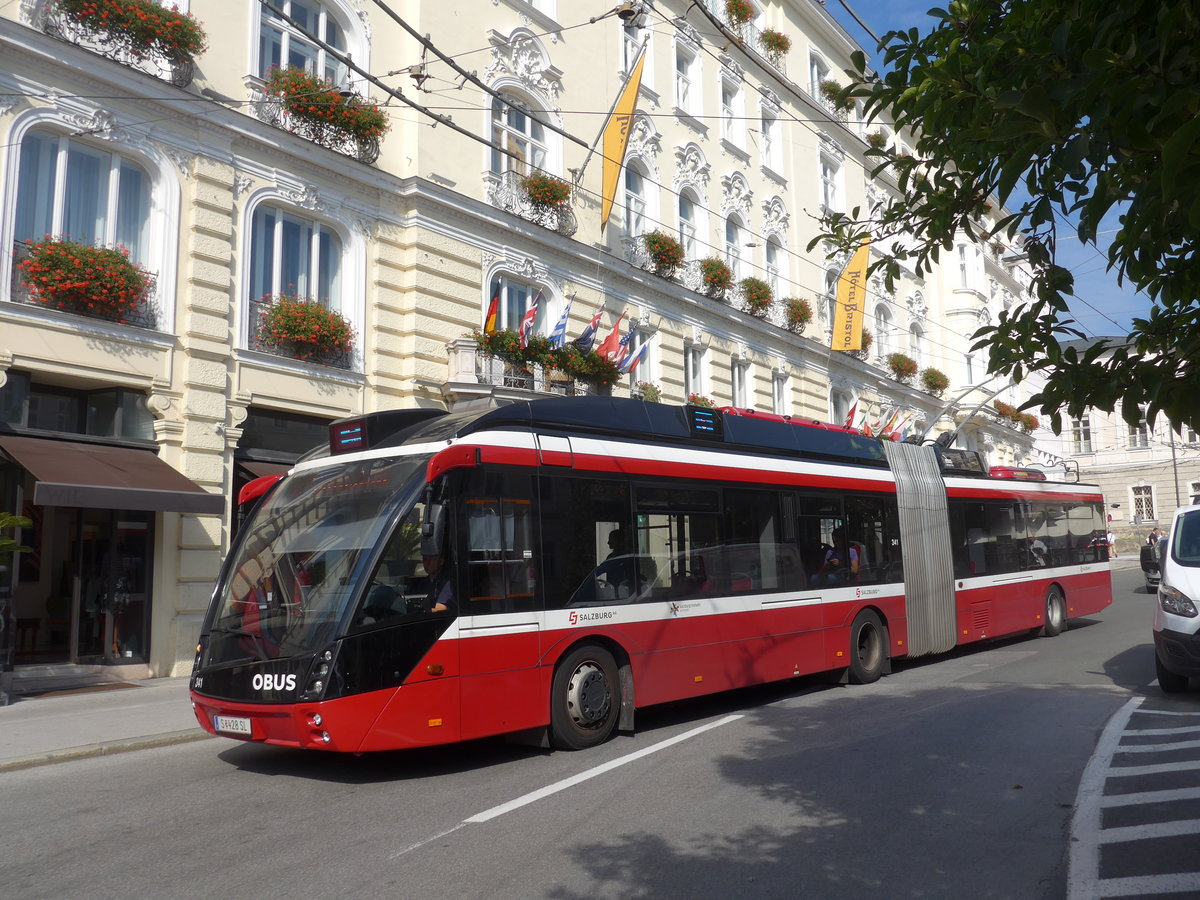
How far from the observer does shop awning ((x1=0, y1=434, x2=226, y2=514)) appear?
484 inches

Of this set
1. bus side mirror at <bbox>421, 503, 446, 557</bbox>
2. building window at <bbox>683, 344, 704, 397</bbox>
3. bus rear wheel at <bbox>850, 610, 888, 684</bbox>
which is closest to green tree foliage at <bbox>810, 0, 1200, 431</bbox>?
bus side mirror at <bbox>421, 503, 446, 557</bbox>

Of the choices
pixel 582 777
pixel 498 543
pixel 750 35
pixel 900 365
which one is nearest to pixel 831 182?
pixel 750 35

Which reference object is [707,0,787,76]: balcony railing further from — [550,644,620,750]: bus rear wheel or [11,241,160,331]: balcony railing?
[550,644,620,750]: bus rear wheel

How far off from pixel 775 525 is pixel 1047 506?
29.5 ft

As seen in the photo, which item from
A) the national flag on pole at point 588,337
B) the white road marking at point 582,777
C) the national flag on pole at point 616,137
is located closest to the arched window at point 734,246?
the national flag on pole at point 616,137

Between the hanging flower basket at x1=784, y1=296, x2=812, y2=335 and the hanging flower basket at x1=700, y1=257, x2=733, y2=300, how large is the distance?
13.1 ft

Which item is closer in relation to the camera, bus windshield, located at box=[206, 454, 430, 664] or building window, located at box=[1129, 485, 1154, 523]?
bus windshield, located at box=[206, 454, 430, 664]

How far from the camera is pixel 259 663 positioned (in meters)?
7.63

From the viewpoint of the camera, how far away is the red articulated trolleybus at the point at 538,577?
7520 mm

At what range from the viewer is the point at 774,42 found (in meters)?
31.1

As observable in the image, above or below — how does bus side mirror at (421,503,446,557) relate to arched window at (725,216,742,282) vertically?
below

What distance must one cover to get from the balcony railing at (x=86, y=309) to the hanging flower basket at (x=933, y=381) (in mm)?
32208

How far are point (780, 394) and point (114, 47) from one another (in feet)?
69.4

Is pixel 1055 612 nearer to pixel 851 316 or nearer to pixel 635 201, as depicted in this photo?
pixel 635 201
